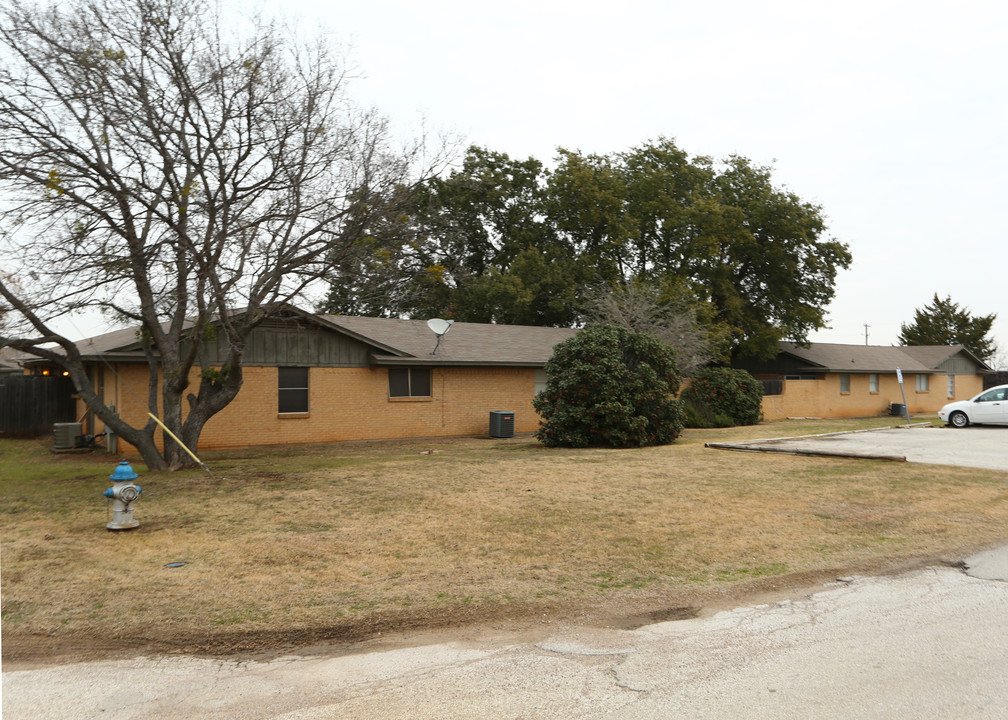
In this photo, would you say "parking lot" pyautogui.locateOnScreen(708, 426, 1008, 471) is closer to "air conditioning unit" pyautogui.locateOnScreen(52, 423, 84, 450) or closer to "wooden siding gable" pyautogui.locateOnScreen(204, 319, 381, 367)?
"wooden siding gable" pyautogui.locateOnScreen(204, 319, 381, 367)

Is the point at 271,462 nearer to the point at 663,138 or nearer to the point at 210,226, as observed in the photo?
the point at 210,226

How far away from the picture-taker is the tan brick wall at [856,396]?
34156 mm

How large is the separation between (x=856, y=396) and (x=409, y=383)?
26192mm

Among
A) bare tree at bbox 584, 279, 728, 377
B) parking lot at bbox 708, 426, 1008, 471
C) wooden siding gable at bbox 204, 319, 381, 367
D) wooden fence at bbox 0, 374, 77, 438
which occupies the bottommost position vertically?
parking lot at bbox 708, 426, 1008, 471

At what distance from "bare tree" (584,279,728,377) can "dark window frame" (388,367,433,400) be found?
7.87m

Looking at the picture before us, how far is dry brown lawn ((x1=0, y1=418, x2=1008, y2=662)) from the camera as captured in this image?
614 cm

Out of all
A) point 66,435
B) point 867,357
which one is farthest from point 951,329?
point 66,435

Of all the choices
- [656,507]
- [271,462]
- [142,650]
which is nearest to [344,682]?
[142,650]

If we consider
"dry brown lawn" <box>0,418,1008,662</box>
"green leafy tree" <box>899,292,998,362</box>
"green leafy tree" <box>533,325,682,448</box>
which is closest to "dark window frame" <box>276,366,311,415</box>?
"dry brown lawn" <box>0,418,1008,662</box>

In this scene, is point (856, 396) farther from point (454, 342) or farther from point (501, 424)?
point (454, 342)

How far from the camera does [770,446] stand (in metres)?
18.7

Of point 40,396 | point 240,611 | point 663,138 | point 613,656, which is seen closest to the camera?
point 613,656

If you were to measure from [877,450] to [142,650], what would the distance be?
1731 centimetres

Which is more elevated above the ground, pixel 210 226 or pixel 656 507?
pixel 210 226
